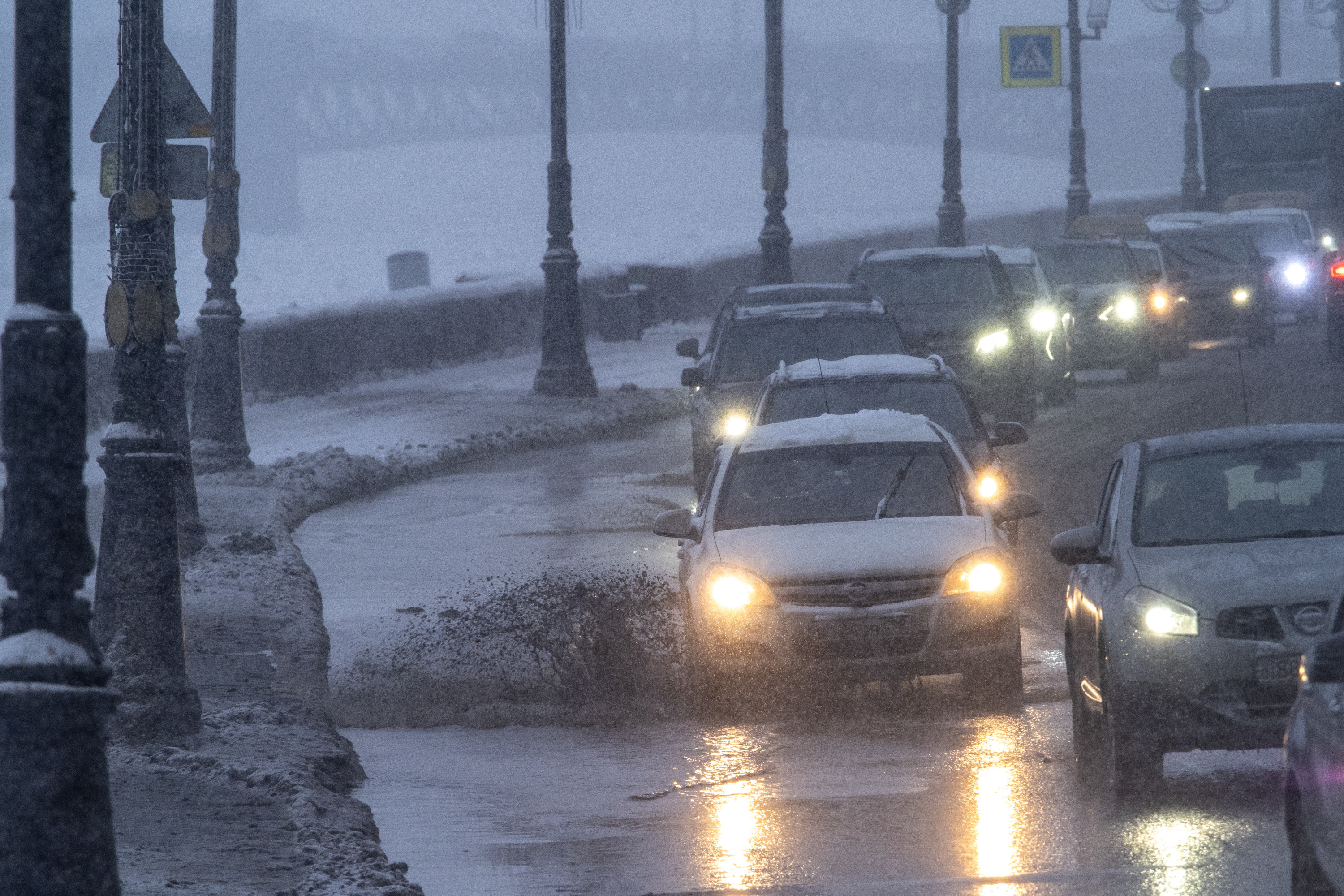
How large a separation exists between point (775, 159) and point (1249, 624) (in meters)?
23.1

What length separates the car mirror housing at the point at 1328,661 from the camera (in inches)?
187

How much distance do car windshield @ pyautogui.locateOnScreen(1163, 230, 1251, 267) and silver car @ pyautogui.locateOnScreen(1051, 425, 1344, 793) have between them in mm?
24032

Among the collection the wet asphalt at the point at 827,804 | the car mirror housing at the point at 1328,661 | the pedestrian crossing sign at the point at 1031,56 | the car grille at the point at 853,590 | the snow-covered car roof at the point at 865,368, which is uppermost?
the pedestrian crossing sign at the point at 1031,56

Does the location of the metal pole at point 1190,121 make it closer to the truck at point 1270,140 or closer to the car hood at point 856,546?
the truck at point 1270,140

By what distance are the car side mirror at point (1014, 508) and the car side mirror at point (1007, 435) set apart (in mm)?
2606

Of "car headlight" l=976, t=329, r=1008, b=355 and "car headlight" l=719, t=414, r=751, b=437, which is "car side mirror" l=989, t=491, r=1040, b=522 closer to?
"car headlight" l=719, t=414, r=751, b=437

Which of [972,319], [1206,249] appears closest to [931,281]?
[972,319]

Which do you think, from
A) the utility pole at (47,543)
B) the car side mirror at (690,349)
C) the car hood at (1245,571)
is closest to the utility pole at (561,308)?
the car side mirror at (690,349)

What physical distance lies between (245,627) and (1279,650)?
6289 mm

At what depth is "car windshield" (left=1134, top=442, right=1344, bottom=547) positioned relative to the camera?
8.28m

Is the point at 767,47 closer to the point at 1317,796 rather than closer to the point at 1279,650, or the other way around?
the point at 1279,650

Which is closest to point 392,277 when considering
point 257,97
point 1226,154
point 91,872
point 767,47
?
point 1226,154

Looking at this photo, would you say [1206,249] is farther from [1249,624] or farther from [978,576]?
[1249,624]

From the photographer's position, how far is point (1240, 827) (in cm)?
737
